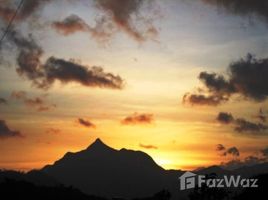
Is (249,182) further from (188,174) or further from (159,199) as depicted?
(159,199)

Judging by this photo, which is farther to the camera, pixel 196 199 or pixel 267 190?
pixel 196 199

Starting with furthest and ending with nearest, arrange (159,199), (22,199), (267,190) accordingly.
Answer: (22,199) → (159,199) → (267,190)

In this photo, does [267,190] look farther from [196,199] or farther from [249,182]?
[196,199]

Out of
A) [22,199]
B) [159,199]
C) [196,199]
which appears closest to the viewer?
[196,199]

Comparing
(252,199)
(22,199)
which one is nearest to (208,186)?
(252,199)

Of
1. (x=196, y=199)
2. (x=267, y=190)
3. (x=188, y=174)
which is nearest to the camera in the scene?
(x=267, y=190)

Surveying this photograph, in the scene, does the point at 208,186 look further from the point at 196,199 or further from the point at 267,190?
the point at 267,190

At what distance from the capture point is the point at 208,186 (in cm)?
14100

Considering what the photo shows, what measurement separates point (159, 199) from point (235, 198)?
33085mm

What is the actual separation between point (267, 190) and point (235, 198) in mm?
13071

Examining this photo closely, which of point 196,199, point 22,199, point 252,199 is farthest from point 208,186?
point 22,199

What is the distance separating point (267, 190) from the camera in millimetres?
127062

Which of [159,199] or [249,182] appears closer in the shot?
[249,182]

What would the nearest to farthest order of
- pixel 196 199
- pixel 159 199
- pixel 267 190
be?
1. pixel 267 190
2. pixel 196 199
3. pixel 159 199
